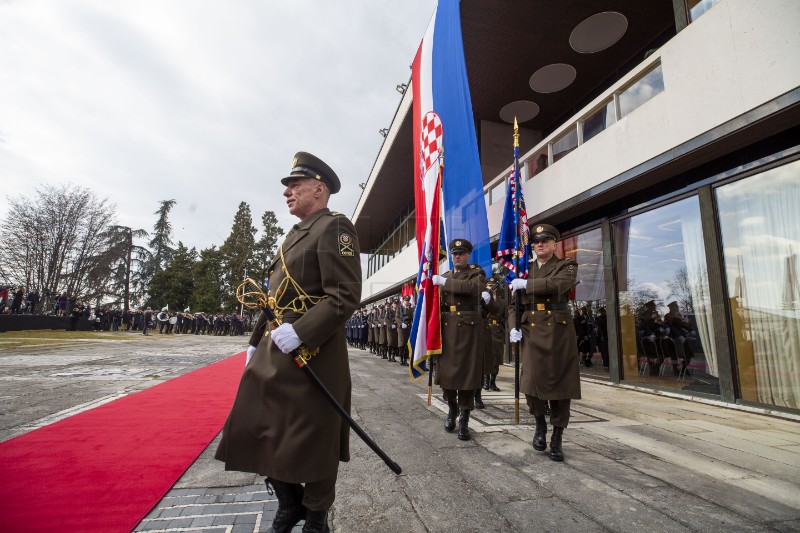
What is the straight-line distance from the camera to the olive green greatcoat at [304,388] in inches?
65.7

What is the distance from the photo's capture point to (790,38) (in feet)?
13.7

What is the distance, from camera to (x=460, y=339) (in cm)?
424

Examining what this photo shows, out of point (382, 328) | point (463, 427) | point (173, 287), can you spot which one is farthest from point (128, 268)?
point (463, 427)

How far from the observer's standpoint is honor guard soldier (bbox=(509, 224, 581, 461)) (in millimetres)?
3367

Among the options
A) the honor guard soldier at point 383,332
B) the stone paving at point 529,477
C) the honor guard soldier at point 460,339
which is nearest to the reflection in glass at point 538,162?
the honor guard soldier at point 460,339

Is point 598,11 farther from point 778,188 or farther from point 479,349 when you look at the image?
point 479,349

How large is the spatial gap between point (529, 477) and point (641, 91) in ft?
21.3

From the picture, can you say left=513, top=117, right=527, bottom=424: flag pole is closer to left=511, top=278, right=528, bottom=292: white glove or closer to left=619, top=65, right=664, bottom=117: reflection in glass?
left=511, top=278, right=528, bottom=292: white glove

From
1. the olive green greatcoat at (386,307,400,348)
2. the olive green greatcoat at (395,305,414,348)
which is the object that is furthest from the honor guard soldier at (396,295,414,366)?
the olive green greatcoat at (386,307,400,348)

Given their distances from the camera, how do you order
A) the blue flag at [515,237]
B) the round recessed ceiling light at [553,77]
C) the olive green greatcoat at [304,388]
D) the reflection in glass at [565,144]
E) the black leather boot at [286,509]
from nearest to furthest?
the olive green greatcoat at [304,388] < the black leather boot at [286,509] < the blue flag at [515,237] < the reflection in glass at [565,144] < the round recessed ceiling light at [553,77]

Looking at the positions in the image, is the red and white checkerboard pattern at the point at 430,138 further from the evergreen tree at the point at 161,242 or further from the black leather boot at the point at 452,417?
the evergreen tree at the point at 161,242

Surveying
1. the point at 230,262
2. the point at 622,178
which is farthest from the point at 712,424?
the point at 230,262

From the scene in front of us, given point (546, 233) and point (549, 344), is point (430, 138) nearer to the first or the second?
point (546, 233)

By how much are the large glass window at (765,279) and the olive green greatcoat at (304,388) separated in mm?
5754
